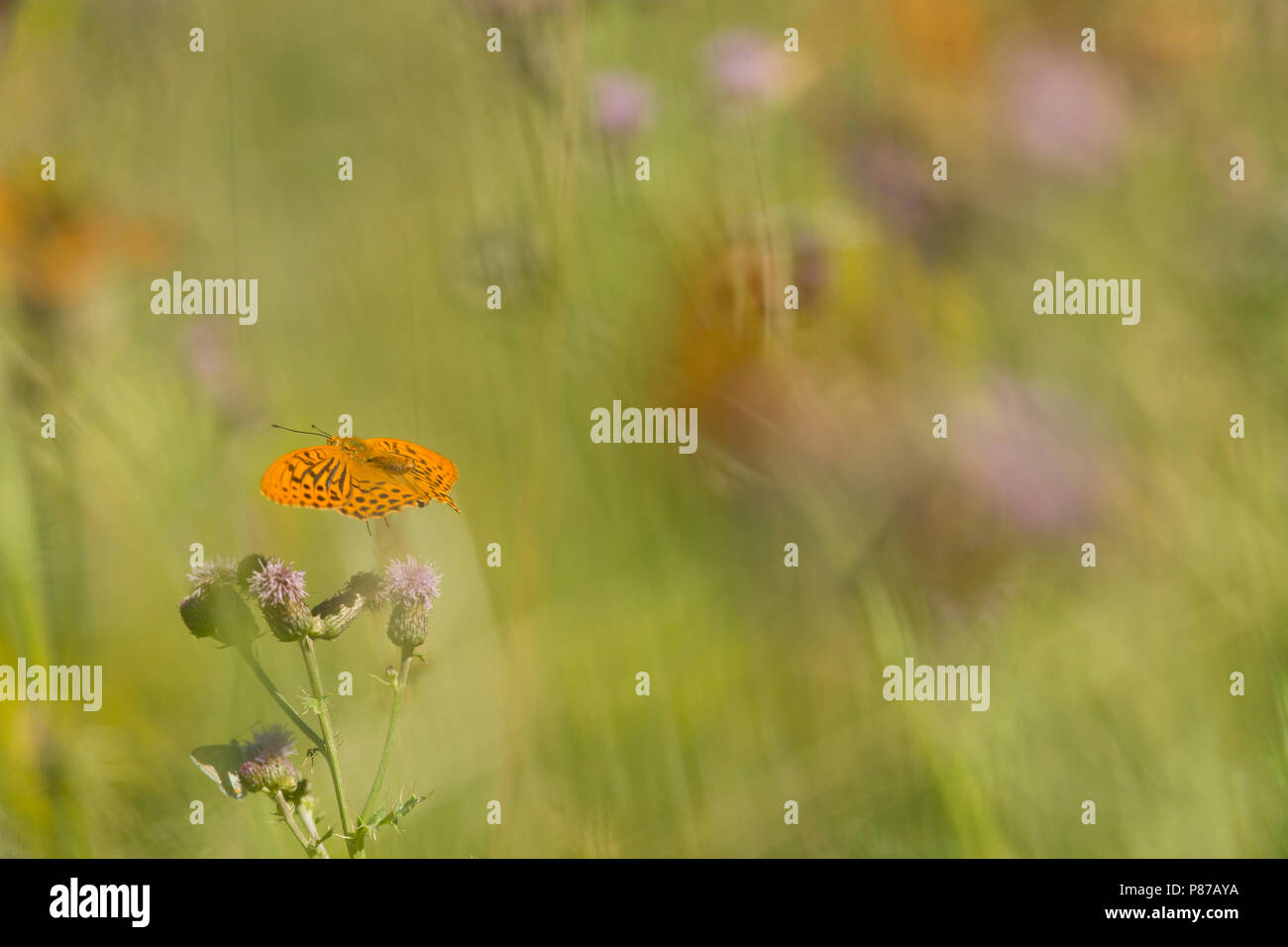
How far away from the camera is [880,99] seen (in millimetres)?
1409

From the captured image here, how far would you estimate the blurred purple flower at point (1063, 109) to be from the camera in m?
1.40

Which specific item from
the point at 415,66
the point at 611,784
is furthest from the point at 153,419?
the point at 611,784

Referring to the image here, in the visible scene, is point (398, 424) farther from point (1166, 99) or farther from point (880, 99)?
point (1166, 99)

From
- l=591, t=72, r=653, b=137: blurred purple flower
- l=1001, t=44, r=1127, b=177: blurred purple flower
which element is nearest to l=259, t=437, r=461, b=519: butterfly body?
l=591, t=72, r=653, b=137: blurred purple flower

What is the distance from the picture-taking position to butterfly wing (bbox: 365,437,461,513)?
115 cm

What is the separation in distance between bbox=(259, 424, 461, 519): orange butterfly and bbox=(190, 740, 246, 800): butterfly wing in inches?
9.9

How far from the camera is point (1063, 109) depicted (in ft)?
4.60

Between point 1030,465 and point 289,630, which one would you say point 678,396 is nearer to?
point 1030,465

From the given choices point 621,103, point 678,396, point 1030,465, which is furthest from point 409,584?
point 1030,465

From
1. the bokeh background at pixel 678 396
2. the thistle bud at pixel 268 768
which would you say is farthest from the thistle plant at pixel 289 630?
the bokeh background at pixel 678 396

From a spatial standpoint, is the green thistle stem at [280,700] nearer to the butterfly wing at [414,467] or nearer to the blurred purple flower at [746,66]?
the butterfly wing at [414,467]

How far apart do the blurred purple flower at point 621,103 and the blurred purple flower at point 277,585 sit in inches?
29.7

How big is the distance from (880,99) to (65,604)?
135cm

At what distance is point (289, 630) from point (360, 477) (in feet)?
0.72
